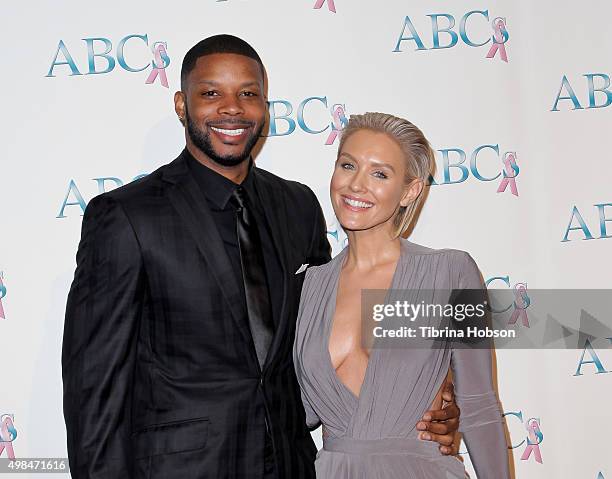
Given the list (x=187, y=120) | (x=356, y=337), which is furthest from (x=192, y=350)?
(x=187, y=120)

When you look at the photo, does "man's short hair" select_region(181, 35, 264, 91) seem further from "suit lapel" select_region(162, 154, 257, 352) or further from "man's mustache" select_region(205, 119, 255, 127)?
"suit lapel" select_region(162, 154, 257, 352)

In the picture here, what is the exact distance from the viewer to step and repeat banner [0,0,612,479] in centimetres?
270

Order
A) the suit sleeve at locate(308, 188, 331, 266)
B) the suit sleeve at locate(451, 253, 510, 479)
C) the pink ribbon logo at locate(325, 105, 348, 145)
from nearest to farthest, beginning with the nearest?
the suit sleeve at locate(451, 253, 510, 479) < the suit sleeve at locate(308, 188, 331, 266) < the pink ribbon logo at locate(325, 105, 348, 145)

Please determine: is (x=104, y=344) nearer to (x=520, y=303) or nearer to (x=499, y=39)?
(x=520, y=303)

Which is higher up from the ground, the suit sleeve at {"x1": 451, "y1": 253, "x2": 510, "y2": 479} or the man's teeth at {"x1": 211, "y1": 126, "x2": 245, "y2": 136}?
the man's teeth at {"x1": 211, "y1": 126, "x2": 245, "y2": 136}

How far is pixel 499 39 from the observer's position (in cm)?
289

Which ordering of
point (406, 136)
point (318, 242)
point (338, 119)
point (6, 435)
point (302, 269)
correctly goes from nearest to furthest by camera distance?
point (406, 136) < point (302, 269) < point (318, 242) < point (6, 435) < point (338, 119)

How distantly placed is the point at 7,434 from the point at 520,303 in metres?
1.99

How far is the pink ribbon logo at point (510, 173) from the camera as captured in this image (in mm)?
2896

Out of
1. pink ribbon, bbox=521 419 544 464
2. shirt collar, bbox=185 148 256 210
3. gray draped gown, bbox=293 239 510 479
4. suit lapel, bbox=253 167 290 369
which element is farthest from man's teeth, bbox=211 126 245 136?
pink ribbon, bbox=521 419 544 464

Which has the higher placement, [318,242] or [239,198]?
[239,198]

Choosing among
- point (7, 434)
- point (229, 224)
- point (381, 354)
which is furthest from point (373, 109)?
point (7, 434)

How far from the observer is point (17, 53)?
2.70 metres

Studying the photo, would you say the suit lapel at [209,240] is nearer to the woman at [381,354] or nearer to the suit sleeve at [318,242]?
the woman at [381,354]
